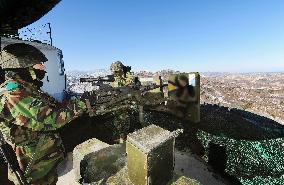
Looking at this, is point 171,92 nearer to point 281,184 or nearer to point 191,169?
point 191,169

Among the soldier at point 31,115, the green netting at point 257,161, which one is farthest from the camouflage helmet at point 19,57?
the green netting at point 257,161

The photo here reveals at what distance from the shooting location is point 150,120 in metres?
6.25

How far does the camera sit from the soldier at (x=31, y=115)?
280 cm

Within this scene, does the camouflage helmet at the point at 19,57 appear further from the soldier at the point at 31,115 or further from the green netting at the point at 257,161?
the green netting at the point at 257,161

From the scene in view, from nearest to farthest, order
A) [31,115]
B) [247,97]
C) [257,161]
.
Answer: [31,115] < [257,161] < [247,97]

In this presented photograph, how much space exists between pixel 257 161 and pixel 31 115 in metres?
3.84

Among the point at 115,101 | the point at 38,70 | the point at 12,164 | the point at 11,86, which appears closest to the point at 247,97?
the point at 115,101

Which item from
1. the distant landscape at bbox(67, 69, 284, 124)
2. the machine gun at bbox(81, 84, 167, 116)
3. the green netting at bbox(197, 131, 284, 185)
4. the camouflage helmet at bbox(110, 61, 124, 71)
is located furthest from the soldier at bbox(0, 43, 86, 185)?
the distant landscape at bbox(67, 69, 284, 124)

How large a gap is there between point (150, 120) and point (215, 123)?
2.03 metres

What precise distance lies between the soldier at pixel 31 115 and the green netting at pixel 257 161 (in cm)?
306

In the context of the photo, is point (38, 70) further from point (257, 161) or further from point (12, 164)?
point (257, 161)

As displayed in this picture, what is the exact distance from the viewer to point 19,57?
10.3ft

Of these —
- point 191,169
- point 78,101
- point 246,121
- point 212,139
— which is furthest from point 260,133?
point 78,101

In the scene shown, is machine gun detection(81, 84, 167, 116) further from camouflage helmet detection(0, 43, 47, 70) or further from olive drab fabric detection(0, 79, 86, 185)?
camouflage helmet detection(0, 43, 47, 70)
